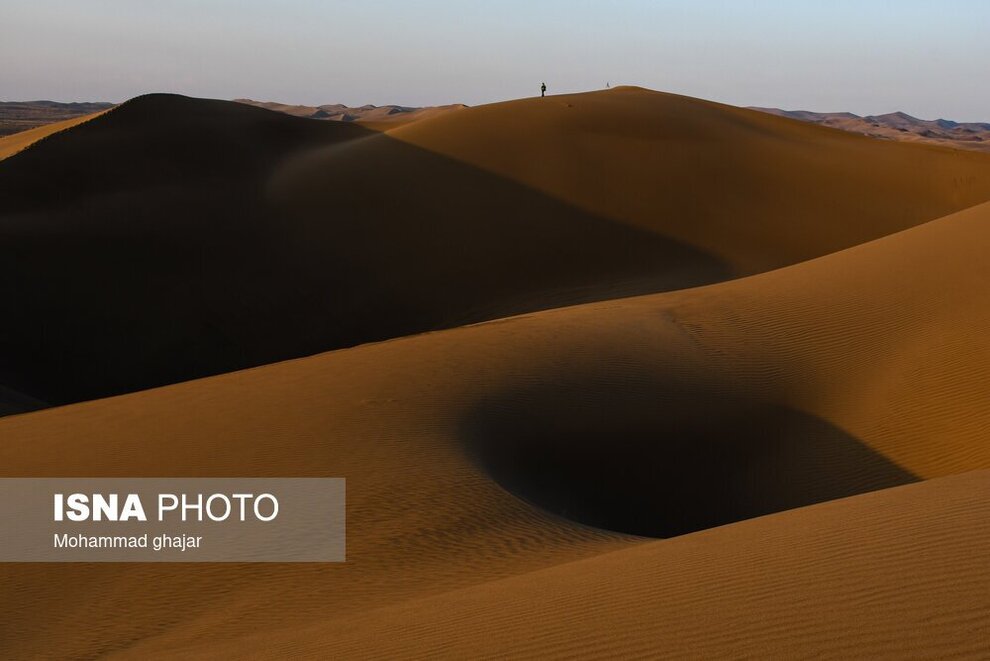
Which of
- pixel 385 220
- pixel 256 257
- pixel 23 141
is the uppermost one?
pixel 23 141

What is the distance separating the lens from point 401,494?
7617 mm

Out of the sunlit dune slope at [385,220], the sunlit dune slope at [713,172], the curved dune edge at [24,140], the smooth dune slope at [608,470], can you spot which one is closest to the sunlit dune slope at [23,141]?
the curved dune edge at [24,140]

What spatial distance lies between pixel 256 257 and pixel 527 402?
15.2 m

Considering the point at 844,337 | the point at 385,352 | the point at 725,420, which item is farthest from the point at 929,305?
the point at 385,352

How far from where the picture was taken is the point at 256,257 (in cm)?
2330

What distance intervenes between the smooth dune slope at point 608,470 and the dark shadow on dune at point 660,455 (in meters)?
0.03

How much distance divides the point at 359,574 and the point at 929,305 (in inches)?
348

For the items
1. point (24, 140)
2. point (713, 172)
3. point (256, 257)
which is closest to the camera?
point (256, 257)

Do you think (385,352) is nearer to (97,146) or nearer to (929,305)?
(929,305)

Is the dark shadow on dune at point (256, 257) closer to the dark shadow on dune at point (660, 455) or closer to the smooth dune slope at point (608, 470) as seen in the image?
the smooth dune slope at point (608, 470)

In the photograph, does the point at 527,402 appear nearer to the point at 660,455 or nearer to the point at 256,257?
the point at 660,455

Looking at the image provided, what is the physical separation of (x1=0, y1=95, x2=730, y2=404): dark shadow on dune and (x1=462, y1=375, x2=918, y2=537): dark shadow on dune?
34.0ft

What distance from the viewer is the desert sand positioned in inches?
183

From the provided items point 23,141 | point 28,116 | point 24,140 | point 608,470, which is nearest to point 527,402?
point 608,470
